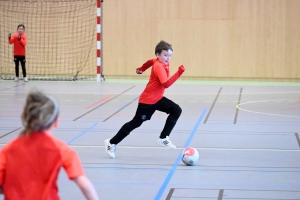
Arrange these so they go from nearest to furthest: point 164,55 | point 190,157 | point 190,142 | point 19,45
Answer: point 190,157
point 164,55
point 190,142
point 19,45

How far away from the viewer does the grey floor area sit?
6109 millimetres

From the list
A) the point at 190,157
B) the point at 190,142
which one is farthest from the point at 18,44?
the point at 190,157

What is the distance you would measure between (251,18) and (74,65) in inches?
241

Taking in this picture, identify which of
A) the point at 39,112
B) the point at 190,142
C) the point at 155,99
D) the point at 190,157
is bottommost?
the point at 190,142

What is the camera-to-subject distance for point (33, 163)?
9.52ft

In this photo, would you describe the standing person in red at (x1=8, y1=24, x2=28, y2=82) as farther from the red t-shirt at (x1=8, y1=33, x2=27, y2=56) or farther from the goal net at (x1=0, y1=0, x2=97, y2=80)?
the goal net at (x1=0, y1=0, x2=97, y2=80)

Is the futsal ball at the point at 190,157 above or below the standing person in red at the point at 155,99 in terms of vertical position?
below

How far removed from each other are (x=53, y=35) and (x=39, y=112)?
1743cm

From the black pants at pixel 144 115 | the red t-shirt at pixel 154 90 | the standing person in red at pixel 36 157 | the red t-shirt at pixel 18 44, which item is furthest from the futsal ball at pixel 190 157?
the red t-shirt at pixel 18 44

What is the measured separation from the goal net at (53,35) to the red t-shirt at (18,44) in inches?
66.5

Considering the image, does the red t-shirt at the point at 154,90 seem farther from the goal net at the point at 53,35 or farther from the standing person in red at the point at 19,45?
the goal net at the point at 53,35

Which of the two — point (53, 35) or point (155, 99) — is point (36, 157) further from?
point (53, 35)

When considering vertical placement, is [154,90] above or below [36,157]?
below

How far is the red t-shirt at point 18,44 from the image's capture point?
18047mm
